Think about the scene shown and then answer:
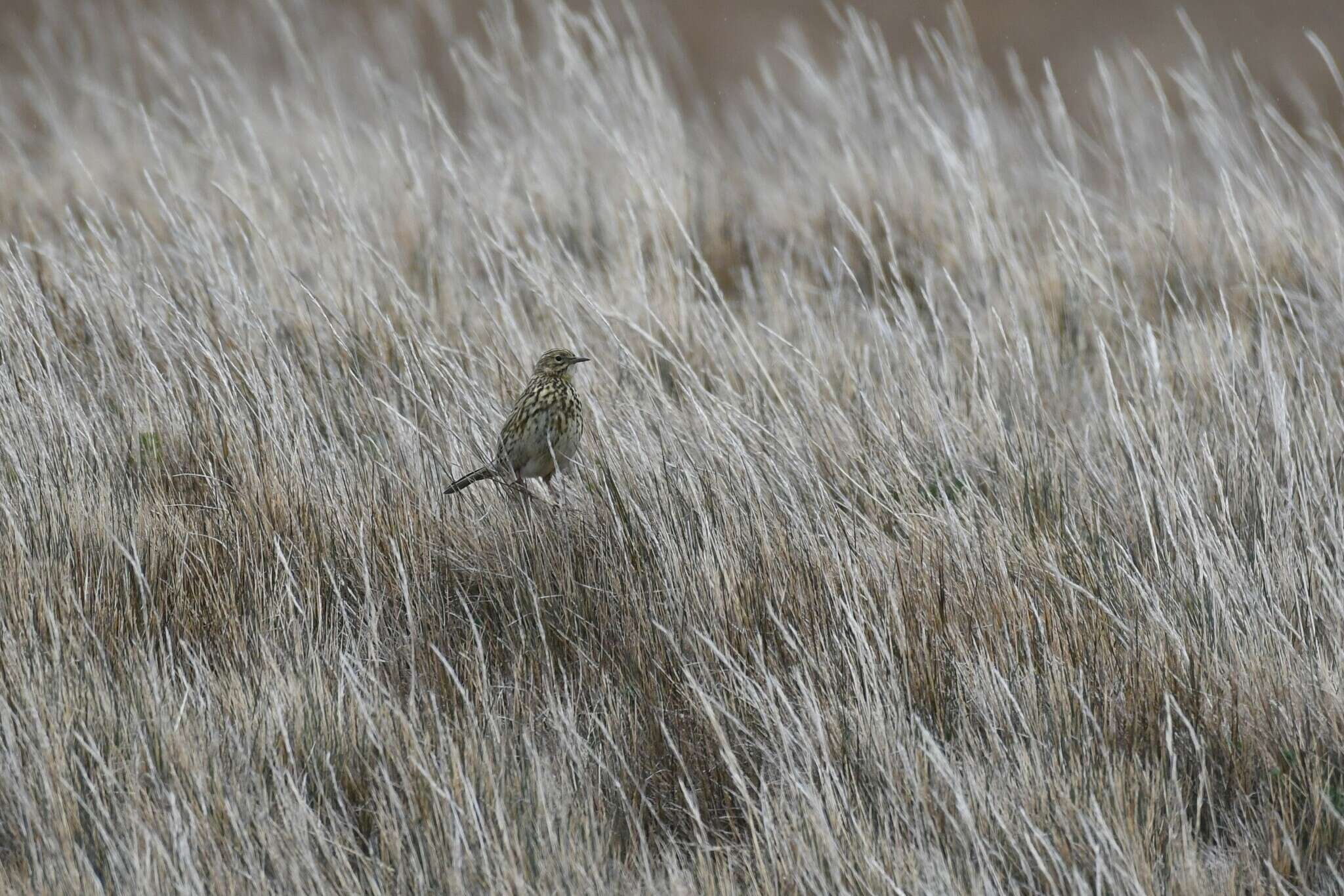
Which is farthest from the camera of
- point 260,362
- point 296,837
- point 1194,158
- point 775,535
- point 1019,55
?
point 1019,55

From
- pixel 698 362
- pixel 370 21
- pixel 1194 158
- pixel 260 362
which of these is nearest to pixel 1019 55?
pixel 1194 158

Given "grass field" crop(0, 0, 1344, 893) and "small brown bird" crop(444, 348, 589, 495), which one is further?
"small brown bird" crop(444, 348, 589, 495)

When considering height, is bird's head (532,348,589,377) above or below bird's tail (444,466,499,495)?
above

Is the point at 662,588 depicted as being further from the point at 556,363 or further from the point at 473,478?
the point at 556,363

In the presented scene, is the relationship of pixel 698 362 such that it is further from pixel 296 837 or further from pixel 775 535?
pixel 296 837

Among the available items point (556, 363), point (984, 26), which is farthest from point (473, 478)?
point (984, 26)

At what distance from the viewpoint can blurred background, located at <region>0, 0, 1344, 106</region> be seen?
13891 millimetres

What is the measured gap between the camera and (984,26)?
51.1ft

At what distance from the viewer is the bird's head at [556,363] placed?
11.2ft

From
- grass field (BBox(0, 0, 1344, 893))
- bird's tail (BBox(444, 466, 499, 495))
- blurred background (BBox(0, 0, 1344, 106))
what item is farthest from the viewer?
blurred background (BBox(0, 0, 1344, 106))

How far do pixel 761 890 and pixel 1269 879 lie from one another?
0.86 metres

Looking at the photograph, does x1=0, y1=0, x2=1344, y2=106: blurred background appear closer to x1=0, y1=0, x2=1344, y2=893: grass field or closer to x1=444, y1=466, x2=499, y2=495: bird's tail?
x1=0, y1=0, x2=1344, y2=893: grass field

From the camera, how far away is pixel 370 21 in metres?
15.1

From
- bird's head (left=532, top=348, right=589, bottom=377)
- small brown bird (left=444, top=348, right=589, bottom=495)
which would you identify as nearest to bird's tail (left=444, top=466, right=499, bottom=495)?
small brown bird (left=444, top=348, right=589, bottom=495)
